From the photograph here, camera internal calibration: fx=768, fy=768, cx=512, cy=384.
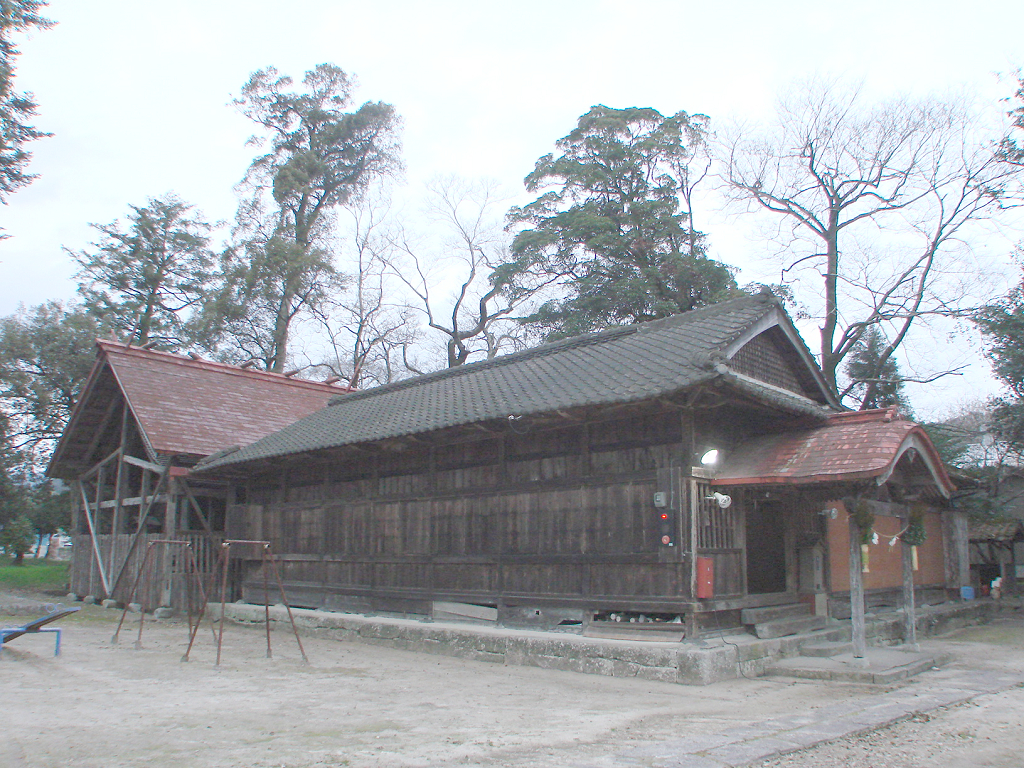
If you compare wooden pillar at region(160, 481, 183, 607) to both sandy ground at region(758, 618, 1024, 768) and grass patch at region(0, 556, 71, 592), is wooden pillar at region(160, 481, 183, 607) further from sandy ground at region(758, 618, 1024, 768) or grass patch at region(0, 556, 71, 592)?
sandy ground at region(758, 618, 1024, 768)

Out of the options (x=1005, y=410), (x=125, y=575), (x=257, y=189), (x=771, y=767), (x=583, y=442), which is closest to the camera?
(x=771, y=767)

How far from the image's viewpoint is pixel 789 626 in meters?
10.0

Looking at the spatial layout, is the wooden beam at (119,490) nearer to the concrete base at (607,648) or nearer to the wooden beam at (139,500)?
the wooden beam at (139,500)

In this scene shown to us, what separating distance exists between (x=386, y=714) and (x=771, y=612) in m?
5.36

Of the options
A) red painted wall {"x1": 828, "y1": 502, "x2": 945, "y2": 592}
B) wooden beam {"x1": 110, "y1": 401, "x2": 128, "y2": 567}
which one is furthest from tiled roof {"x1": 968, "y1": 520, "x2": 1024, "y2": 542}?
wooden beam {"x1": 110, "y1": 401, "x2": 128, "y2": 567}

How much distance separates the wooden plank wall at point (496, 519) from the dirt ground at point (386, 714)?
1261mm

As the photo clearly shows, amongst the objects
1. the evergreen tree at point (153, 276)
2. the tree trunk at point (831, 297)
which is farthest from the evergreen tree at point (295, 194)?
the tree trunk at point (831, 297)

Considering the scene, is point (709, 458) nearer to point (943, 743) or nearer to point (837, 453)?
point (837, 453)

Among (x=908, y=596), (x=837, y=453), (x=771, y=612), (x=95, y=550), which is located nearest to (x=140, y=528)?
(x=95, y=550)

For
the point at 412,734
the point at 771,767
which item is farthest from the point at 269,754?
the point at 771,767

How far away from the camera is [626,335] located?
498 inches

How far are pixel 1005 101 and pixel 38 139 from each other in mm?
23000

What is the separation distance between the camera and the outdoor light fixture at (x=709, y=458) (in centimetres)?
923

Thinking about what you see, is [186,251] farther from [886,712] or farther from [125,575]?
[886,712]
